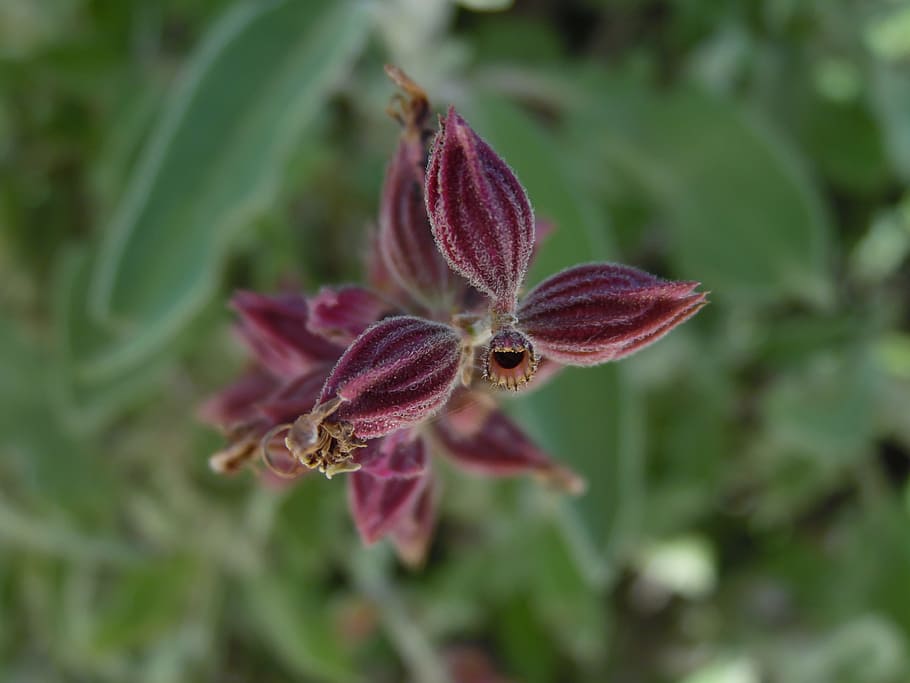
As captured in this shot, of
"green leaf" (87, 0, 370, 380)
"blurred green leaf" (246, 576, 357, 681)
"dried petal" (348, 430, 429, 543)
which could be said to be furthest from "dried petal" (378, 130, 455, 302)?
"blurred green leaf" (246, 576, 357, 681)

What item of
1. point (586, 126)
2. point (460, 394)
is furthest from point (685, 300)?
point (586, 126)

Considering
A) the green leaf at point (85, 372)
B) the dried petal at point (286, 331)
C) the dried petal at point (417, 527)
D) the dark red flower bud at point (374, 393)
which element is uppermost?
the green leaf at point (85, 372)

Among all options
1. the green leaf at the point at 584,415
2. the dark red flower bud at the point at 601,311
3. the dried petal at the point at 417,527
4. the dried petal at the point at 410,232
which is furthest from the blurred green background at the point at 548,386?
the dark red flower bud at the point at 601,311

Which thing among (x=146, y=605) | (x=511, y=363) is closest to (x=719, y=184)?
(x=511, y=363)

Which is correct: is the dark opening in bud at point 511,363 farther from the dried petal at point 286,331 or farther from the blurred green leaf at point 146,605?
the blurred green leaf at point 146,605

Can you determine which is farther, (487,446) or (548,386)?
(548,386)

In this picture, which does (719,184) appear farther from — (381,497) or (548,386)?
(381,497)
